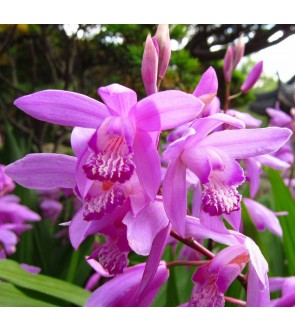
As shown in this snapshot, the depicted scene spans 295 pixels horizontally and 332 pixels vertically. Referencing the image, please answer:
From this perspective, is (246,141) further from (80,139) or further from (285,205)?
(285,205)

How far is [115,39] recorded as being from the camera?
0.97m

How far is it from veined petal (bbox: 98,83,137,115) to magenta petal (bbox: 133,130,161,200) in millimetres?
24

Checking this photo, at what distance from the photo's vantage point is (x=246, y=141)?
41cm

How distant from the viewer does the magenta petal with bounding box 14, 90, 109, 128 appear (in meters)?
0.38

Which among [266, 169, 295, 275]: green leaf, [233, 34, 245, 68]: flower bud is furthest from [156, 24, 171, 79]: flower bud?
[266, 169, 295, 275]: green leaf

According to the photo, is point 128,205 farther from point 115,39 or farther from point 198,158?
point 115,39

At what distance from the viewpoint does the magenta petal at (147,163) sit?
0.38 meters

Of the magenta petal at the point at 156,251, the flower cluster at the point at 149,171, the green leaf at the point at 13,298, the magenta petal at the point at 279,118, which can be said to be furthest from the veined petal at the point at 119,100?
the magenta petal at the point at 279,118

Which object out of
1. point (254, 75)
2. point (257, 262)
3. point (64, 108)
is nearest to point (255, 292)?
point (257, 262)

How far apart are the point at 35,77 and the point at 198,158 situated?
0.92m

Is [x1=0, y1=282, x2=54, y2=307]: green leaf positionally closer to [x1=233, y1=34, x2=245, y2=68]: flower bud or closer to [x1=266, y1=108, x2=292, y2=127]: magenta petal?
[x1=233, y1=34, x2=245, y2=68]: flower bud

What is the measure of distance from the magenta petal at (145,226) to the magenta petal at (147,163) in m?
0.02
